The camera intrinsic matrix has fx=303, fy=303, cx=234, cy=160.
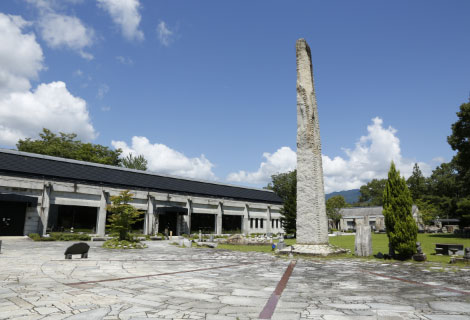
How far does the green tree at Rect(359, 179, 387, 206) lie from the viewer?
3834 inches

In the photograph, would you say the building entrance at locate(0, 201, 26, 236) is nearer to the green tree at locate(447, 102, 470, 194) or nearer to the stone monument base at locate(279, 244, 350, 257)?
the stone monument base at locate(279, 244, 350, 257)

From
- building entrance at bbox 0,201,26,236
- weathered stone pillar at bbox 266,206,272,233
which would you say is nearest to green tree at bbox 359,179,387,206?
weathered stone pillar at bbox 266,206,272,233

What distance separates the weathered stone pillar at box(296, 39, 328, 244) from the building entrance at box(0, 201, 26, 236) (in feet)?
84.1

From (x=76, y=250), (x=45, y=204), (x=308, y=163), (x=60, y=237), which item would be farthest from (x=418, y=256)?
(x=45, y=204)

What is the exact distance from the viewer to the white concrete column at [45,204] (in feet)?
92.4

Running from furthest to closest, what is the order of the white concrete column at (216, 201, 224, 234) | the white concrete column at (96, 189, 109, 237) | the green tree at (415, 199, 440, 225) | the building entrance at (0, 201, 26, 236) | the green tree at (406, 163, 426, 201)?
the green tree at (406, 163, 426, 201), the green tree at (415, 199, 440, 225), the white concrete column at (216, 201, 224, 234), the white concrete column at (96, 189, 109, 237), the building entrance at (0, 201, 26, 236)

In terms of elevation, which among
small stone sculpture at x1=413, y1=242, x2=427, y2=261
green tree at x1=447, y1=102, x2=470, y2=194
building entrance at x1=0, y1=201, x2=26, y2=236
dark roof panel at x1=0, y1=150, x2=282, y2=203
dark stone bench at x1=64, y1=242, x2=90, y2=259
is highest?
green tree at x1=447, y1=102, x2=470, y2=194

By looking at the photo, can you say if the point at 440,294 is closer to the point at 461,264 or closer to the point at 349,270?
the point at 349,270

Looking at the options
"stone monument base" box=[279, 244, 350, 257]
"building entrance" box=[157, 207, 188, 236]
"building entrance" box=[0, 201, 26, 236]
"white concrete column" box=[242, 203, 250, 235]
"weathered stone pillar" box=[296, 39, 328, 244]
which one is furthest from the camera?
"white concrete column" box=[242, 203, 250, 235]

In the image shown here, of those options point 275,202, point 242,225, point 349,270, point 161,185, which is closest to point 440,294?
point 349,270

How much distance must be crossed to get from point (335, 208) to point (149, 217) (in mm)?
49914

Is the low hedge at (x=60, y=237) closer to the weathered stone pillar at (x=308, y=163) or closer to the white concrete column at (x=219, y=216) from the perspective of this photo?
the white concrete column at (x=219, y=216)

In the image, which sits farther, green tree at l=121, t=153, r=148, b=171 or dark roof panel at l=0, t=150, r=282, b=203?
green tree at l=121, t=153, r=148, b=171

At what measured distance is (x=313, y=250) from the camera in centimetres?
1599
